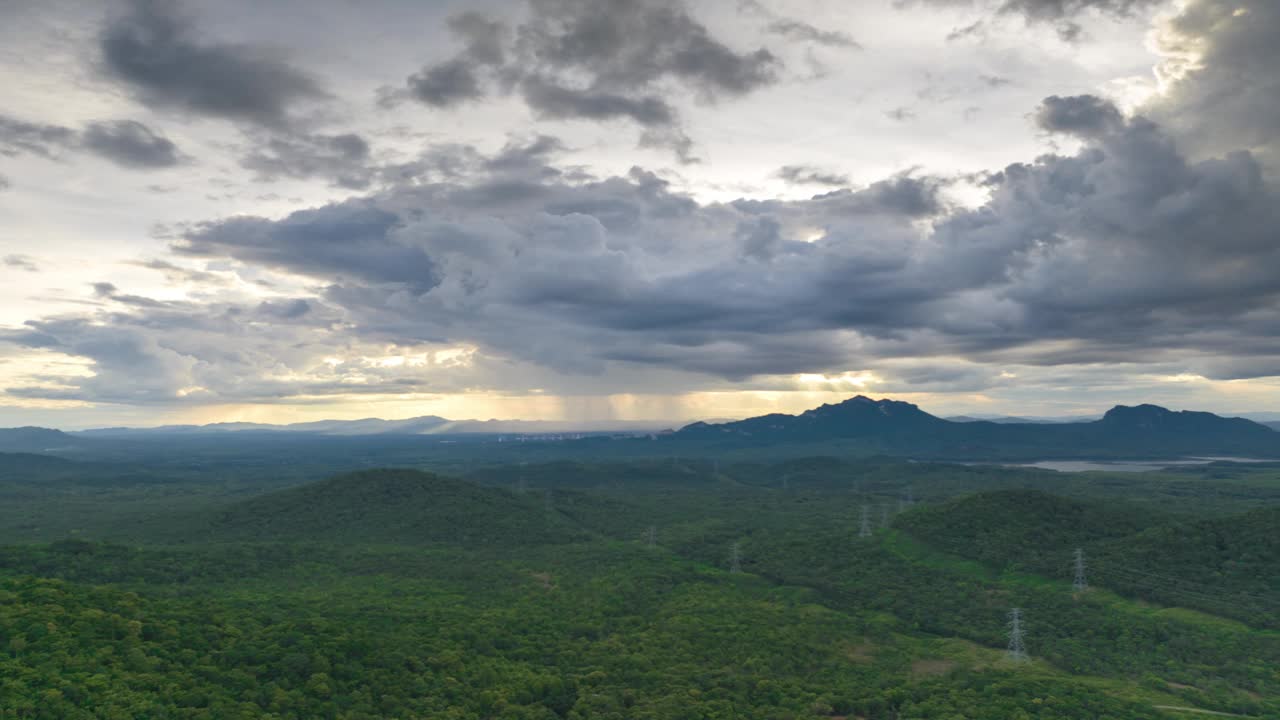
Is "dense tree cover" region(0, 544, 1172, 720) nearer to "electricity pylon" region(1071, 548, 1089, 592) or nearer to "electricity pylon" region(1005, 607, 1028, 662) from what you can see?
"electricity pylon" region(1005, 607, 1028, 662)

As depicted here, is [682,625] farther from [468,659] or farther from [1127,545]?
[1127,545]

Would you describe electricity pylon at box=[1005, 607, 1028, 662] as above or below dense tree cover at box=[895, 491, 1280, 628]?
below

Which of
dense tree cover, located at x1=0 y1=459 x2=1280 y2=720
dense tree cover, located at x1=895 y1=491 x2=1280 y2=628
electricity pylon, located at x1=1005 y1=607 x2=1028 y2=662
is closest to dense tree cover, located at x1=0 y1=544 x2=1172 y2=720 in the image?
dense tree cover, located at x1=0 y1=459 x2=1280 y2=720

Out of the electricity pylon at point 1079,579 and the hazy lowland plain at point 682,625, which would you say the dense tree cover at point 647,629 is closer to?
the hazy lowland plain at point 682,625

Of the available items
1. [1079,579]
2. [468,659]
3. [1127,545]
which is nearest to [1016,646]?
[1079,579]

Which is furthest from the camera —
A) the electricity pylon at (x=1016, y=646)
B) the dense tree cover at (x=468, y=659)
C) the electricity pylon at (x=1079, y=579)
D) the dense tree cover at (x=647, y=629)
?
the electricity pylon at (x=1079, y=579)

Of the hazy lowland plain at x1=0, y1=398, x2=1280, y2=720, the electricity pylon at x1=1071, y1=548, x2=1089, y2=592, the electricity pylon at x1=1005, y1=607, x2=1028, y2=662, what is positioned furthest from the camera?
the electricity pylon at x1=1071, y1=548, x2=1089, y2=592

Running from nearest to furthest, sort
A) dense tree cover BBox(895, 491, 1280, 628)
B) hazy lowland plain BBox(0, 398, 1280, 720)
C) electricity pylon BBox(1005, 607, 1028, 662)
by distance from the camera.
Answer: hazy lowland plain BBox(0, 398, 1280, 720) → electricity pylon BBox(1005, 607, 1028, 662) → dense tree cover BBox(895, 491, 1280, 628)

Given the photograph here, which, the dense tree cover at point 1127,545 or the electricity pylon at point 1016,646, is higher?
the dense tree cover at point 1127,545

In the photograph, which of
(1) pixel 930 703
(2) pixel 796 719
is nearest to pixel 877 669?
(1) pixel 930 703

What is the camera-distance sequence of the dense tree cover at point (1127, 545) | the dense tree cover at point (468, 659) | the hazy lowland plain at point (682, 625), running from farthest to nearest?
1. the dense tree cover at point (1127, 545)
2. the hazy lowland plain at point (682, 625)
3. the dense tree cover at point (468, 659)

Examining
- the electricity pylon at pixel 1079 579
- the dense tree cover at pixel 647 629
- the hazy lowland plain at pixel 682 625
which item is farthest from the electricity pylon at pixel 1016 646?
the electricity pylon at pixel 1079 579

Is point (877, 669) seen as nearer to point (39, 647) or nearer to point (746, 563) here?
point (746, 563)
